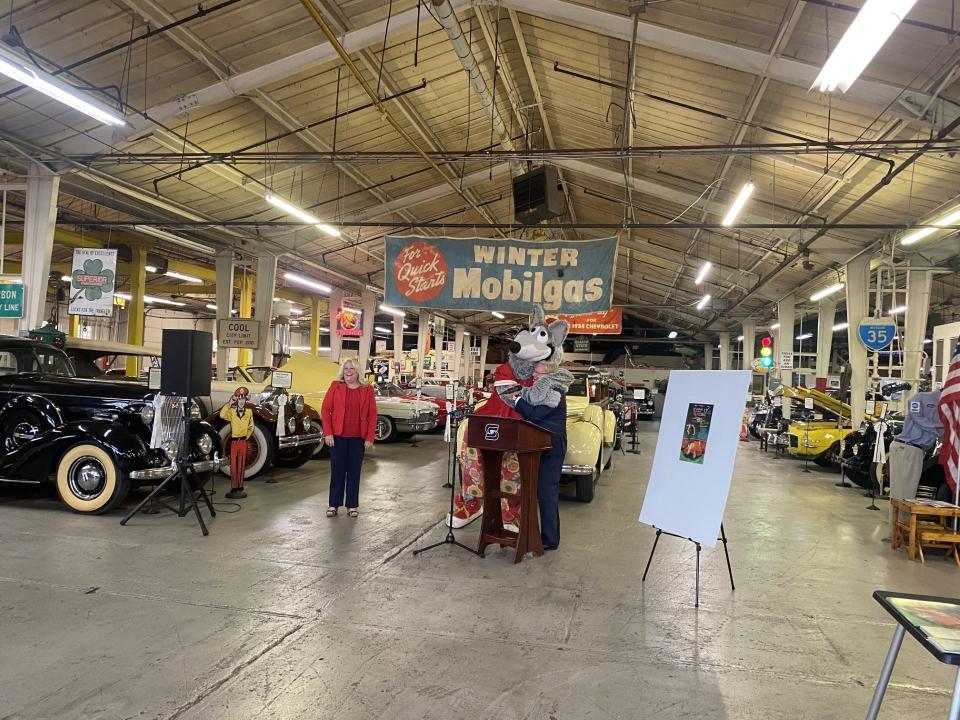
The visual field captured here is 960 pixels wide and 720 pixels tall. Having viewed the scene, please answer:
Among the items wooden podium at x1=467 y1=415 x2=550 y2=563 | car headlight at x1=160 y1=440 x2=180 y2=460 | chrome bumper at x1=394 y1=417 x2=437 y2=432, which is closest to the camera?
wooden podium at x1=467 y1=415 x2=550 y2=563

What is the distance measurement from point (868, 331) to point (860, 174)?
307cm

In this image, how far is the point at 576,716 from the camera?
111 inches

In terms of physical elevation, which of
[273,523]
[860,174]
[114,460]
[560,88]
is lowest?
[273,523]

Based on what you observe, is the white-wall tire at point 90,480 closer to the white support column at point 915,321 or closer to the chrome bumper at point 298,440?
the chrome bumper at point 298,440

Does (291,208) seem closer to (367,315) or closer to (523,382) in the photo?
(523,382)

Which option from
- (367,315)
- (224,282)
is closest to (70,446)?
(224,282)

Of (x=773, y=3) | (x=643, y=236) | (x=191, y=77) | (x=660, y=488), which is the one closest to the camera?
(x=660, y=488)

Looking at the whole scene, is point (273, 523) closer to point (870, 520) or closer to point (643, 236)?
point (870, 520)

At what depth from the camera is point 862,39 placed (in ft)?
16.2

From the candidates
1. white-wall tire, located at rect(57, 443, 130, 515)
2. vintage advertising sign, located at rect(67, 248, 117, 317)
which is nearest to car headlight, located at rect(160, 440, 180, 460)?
white-wall tire, located at rect(57, 443, 130, 515)

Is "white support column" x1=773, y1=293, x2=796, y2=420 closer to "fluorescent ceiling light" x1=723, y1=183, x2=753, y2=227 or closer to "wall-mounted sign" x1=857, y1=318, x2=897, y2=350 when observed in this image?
"wall-mounted sign" x1=857, y1=318, x2=897, y2=350

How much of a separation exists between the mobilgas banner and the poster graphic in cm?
444

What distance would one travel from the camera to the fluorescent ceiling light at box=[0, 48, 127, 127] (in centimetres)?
640

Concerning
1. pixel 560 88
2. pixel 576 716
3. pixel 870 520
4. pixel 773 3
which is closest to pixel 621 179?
pixel 560 88
